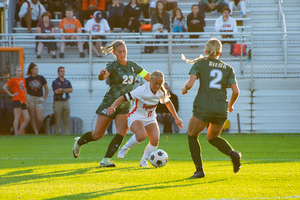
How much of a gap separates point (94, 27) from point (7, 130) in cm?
478

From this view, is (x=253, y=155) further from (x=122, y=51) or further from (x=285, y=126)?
(x=285, y=126)

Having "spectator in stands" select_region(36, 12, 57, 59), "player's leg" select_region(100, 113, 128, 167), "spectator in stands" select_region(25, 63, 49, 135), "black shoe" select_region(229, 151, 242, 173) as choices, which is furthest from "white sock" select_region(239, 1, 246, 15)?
"black shoe" select_region(229, 151, 242, 173)

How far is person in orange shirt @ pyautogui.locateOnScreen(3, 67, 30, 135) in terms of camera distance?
41.7 ft

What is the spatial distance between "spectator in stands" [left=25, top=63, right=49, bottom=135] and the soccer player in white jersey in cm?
781

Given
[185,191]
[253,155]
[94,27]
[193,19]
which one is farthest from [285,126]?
[185,191]

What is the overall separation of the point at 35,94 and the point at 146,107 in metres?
8.08

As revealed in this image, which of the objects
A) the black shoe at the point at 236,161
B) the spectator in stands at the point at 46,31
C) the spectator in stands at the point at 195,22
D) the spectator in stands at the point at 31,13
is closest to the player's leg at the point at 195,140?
the black shoe at the point at 236,161

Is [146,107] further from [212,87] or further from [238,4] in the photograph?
[238,4]

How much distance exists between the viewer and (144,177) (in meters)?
5.23

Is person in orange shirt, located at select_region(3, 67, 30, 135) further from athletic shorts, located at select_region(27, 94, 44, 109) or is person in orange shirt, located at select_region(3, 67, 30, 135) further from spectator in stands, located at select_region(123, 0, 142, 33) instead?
spectator in stands, located at select_region(123, 0, 142, 33)

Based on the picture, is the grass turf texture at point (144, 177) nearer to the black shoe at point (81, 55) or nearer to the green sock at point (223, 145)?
the green sock at point (223, 145)

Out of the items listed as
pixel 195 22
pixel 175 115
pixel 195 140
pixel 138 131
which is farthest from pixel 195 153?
pixel 195 22

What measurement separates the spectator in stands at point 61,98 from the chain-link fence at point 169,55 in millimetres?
1150

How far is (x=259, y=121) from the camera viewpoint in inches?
541
